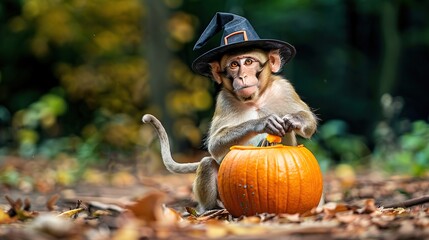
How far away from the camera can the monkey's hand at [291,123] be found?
4.69 metres

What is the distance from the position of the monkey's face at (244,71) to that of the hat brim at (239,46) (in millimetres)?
50

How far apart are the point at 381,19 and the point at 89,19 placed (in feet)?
19.9

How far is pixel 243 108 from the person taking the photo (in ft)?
17.2

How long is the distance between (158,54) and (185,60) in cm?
278

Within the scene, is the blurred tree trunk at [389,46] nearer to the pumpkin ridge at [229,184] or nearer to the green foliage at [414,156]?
the green foliage at [414,156]

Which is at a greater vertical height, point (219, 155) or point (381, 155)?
point (219, 155)

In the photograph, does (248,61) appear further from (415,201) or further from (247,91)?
(415,201)

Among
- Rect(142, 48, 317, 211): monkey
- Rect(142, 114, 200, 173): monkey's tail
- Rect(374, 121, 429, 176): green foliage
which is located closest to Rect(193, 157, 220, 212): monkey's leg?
Rect(142, 48, 317, 211): monkey

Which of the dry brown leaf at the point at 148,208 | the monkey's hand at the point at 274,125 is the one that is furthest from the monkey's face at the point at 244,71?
the dry brown leaf at the point at 148,208

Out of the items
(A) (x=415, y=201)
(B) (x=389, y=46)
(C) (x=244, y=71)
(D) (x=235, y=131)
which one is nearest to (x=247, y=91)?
(C) (x=244, y=71)

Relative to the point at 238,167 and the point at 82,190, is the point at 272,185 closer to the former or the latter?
the point at 238,167

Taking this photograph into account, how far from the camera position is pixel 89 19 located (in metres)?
16.2

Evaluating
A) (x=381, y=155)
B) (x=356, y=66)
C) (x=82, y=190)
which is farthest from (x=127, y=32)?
(x=82, y=190)

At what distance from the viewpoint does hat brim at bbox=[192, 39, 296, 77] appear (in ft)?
16.1
